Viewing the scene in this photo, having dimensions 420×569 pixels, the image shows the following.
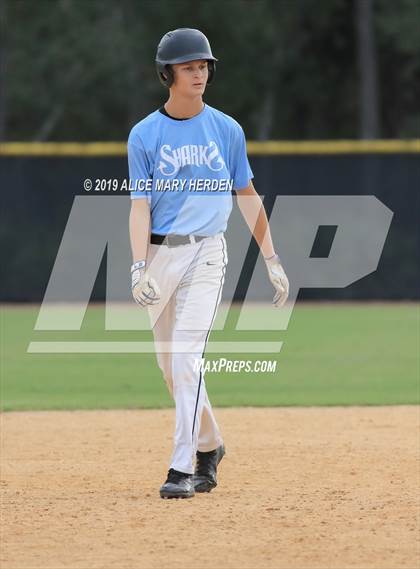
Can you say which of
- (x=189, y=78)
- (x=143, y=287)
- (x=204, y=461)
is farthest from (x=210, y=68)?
(x=204, y=461)

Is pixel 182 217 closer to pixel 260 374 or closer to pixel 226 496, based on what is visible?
pixel 226 496

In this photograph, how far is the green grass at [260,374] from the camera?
36.5 feet

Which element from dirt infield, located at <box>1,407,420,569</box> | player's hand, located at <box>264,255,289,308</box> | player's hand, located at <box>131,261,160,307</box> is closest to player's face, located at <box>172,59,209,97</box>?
player's hand, located at <box>131,261,160,307</box>

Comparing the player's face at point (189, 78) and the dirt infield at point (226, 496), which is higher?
the player's face at point (189, 78)

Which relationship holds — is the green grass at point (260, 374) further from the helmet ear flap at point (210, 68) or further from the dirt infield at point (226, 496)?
the helmet ear flap at point (210, 68)

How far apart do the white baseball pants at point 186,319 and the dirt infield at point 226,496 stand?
0.41 meters

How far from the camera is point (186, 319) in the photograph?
6621mm

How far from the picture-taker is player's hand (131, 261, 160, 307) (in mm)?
6457

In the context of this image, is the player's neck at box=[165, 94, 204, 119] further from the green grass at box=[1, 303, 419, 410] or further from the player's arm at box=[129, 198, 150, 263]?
the green grass at box=[1, 303, 419, 410]

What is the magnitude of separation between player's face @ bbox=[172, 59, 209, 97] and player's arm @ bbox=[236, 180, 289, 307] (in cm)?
62
